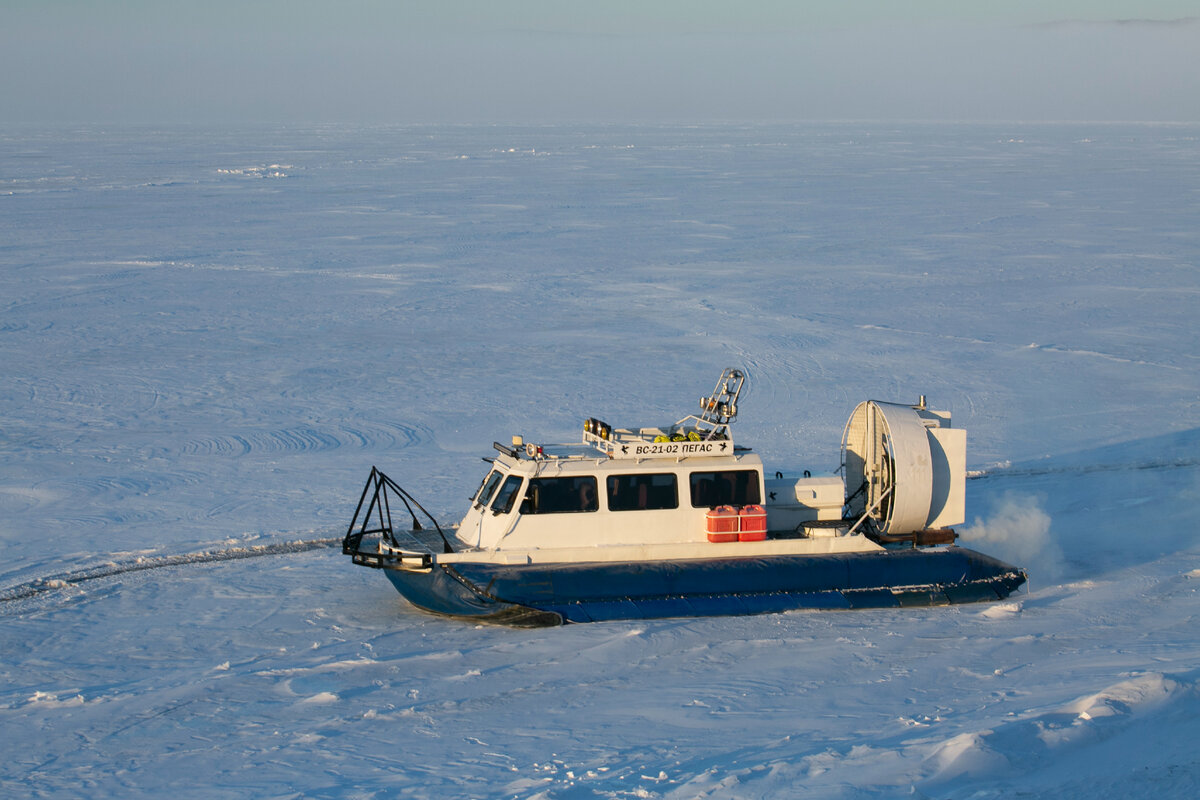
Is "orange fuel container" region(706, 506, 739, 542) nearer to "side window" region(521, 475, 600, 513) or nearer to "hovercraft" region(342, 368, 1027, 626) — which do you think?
"hovercraft" region(342, 368, 1027, 626)

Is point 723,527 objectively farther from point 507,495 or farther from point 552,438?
point 552,438

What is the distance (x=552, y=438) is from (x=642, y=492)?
4.45 metres

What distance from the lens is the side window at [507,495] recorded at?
9.23 m

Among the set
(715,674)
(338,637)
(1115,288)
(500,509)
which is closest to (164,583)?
(338,637)

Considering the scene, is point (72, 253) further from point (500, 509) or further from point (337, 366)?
point (500, 509)

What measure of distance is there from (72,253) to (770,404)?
18.0 metres

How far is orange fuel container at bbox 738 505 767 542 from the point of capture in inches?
365

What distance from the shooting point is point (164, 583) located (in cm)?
968

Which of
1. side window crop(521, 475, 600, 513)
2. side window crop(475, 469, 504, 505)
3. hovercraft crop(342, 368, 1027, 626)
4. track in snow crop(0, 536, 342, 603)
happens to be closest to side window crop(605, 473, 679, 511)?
hovercraft crop(342, 368, 1027, 626)

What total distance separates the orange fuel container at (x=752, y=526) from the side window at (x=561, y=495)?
43.3 inches

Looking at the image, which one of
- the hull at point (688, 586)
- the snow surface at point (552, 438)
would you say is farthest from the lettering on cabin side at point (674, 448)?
the snow surface at point (552, 438)

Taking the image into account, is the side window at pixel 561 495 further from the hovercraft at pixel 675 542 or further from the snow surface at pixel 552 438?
the snow surface at pixel 552 438

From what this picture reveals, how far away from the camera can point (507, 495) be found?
9.28 meters

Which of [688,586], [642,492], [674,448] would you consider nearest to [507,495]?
[642,492]
